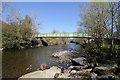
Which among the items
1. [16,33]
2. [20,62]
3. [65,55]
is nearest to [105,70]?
[20,62]

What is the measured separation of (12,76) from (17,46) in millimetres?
21093

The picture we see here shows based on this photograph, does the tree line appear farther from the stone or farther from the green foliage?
the green foliage

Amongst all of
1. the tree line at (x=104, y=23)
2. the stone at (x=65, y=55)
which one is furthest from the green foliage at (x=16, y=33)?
the tree line at (x=104, y=23)

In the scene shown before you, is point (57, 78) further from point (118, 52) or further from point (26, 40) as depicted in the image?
point (26, 40)

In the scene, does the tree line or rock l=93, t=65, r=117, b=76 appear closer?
rock l=93, t=65, r=117, b=76

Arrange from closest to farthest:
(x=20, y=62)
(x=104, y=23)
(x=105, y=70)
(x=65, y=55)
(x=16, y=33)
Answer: (x=105, y=70), (x=20, y=62), (x=104, y=23), (x=65, y=55), (x=16, y=33)

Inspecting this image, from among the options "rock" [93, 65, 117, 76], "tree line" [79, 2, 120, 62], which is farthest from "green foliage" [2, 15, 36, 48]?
"rock" [93, 65, 117, 76]

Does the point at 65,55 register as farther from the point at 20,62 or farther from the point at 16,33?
the point at 16,33

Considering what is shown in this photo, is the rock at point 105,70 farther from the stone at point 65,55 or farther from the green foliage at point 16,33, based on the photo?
the green foliage at point 16,33

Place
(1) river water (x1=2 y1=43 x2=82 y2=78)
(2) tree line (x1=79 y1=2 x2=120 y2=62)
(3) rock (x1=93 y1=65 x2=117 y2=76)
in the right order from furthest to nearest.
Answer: (2) tree line (x1=79 y1=2 x2=120 y2=62)
(1) river water (x1=2 y1=43 x2=82 y2=78)
(3) rock (x1=93 y1=65 x2=117 y2=76)

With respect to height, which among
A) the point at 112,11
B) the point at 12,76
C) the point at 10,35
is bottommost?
the point at 12,76

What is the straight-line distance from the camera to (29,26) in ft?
107

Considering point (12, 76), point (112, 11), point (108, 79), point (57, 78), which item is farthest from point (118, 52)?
point (12, 76)

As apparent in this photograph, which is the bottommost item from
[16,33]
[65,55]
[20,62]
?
[20,62]
